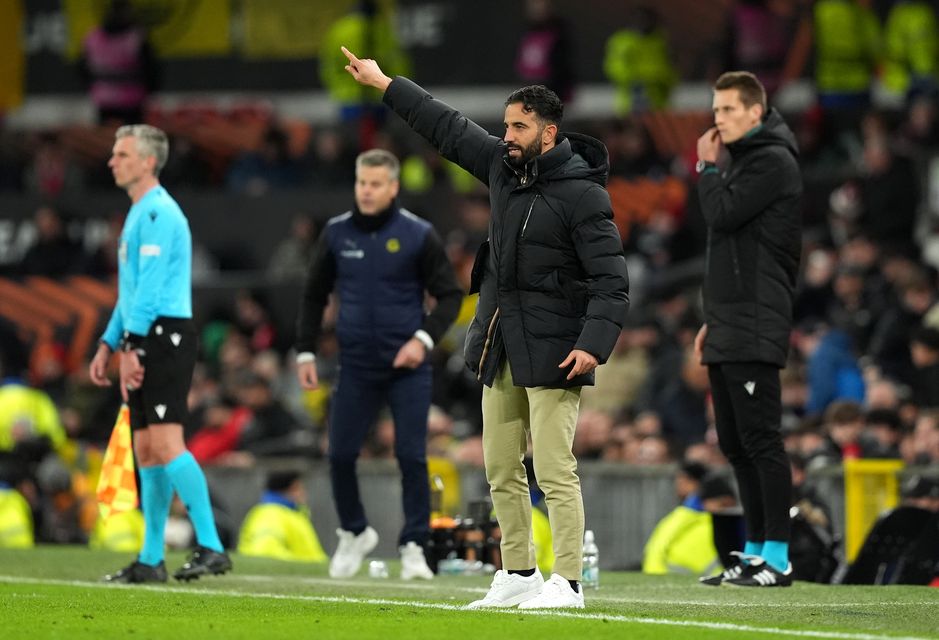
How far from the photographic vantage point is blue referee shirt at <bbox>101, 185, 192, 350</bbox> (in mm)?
10383

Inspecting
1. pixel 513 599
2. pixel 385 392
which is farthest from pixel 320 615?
pixel 385 392

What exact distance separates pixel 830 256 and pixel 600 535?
432cm

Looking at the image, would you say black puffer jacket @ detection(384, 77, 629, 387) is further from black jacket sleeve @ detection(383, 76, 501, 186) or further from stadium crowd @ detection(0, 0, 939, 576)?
stadium crowd @ detection(0, 0, 939, 576)

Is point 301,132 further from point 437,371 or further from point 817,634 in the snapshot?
point 817,634

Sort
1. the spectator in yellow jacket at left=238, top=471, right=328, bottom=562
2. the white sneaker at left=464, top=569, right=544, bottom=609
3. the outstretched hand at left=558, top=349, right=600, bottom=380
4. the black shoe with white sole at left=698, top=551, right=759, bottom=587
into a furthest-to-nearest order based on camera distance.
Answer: the spectator in yellow jacket at left=238, top=471, right=328, bottom=562
the black shoe with white sole at left=698, top=551, right=759, bottom=587
the white sneaker at left=464, top=569, right=544, bottom=609
the outstretched hand at left=558, top=349, right=600, bottom=380

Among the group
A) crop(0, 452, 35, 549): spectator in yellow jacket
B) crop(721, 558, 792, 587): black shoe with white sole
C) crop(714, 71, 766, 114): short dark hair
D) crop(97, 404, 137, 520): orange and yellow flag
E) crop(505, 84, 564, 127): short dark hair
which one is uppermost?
crop(714, 71, 766, 114): short dark hair

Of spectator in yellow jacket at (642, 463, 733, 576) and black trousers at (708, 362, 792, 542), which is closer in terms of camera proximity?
black trousers at (708, 362, 792, 542)

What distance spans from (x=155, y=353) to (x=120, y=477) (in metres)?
0.79

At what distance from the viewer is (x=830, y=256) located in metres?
17.9

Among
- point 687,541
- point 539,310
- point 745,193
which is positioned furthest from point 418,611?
point 687,541

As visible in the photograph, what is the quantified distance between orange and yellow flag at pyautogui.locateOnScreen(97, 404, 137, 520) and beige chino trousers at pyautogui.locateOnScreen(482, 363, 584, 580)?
2930mm

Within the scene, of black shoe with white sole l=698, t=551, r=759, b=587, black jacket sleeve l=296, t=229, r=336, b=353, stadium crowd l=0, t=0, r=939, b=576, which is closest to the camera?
black shoe with white sole l=698, t=551, r=759, b=587

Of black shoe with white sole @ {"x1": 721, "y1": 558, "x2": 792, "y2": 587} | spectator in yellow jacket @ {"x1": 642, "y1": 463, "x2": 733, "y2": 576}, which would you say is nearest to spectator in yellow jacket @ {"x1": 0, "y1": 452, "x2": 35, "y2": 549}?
spectator in yellow jacket @ {"x1": 642, "y1": 463, "x2": 733, "y2": 576}

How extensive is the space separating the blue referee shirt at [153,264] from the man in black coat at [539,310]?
221 cm
